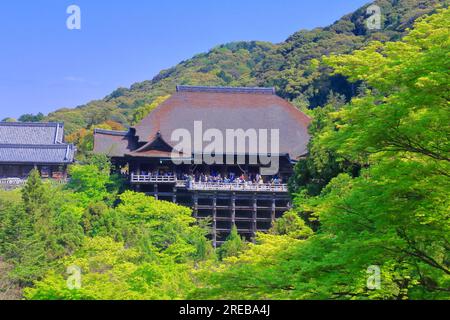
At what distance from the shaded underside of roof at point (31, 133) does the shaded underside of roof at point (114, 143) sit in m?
6.78

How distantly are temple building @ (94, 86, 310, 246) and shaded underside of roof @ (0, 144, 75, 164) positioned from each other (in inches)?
155

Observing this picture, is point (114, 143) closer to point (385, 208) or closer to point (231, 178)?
point (231, 178)

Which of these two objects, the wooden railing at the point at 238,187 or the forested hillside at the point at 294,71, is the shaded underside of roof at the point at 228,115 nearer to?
the wooden railing at the point at 238,187

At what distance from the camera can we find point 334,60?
34.0 feet

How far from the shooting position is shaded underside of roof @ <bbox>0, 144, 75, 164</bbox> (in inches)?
1531

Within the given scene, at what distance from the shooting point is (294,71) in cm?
6875

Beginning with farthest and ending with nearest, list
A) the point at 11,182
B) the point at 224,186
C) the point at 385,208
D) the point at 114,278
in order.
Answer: the point at 11,182
the point at 224,186
the point at 114,278
the point at 385,208

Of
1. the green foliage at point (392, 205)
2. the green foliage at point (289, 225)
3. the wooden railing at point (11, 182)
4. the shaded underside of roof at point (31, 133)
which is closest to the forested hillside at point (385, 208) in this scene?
the green foliage at point (392, 205)

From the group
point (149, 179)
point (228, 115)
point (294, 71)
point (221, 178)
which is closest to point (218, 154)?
point (221, 178)

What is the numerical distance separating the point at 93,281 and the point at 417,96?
352 inches

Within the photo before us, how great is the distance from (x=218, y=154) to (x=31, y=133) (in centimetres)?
1574

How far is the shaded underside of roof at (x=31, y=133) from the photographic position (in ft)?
140

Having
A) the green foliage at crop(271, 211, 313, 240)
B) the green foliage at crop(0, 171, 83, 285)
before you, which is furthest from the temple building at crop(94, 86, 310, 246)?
the green foliage at crop(271, 211, 313, 240)
